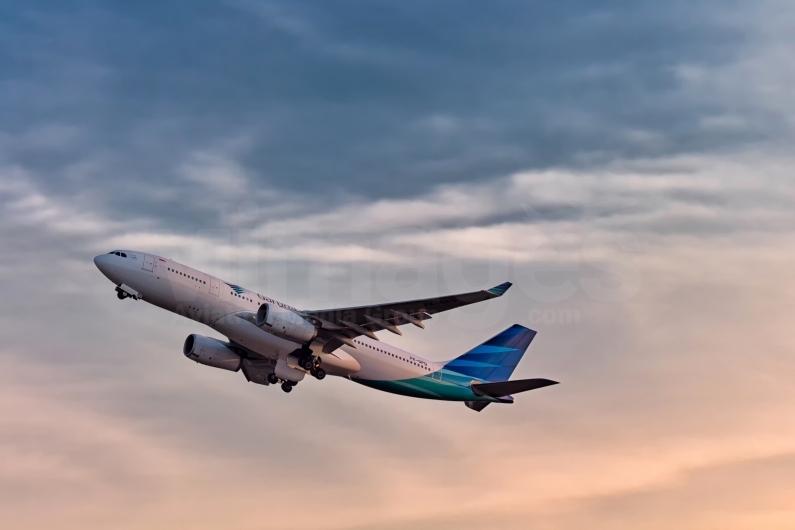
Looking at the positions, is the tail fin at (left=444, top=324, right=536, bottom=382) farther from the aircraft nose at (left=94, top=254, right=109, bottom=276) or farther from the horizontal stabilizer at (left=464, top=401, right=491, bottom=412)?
the aircraft nose at (left=94, top=254, right=109, bottom=276)

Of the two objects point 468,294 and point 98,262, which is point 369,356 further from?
point 98,262

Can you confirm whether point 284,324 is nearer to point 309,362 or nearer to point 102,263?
point 309,362

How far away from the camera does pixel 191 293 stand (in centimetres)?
5328

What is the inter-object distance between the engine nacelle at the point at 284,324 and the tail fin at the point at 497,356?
12.1 m

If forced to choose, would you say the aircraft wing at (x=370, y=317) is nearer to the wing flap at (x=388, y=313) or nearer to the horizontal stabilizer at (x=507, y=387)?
the wing flap at (x=388, y=313)

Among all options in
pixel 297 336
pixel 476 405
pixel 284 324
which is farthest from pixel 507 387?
pixel 284 324

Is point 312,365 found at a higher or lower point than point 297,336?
lower

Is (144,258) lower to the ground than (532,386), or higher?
higher

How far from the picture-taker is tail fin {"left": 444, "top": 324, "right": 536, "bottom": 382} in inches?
2547

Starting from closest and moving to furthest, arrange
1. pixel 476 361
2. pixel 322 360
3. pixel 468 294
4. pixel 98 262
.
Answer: pixel 468 294 → pixel 98 262 → pixel 322 360 → pixel 476 361

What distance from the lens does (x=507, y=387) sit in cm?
5972

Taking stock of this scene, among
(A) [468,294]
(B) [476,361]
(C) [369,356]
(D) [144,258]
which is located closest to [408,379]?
(C) [369,356]

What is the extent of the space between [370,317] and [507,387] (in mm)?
10294

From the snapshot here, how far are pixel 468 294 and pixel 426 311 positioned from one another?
4244 mm
